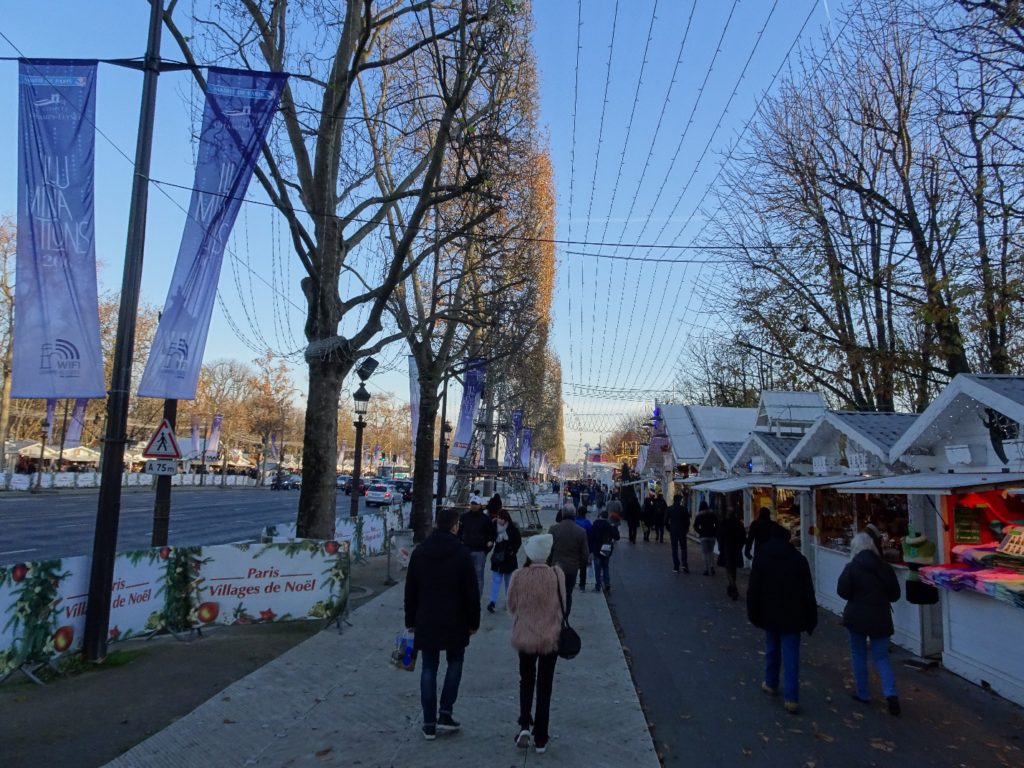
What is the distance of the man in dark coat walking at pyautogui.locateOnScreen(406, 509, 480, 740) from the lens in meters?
5.22

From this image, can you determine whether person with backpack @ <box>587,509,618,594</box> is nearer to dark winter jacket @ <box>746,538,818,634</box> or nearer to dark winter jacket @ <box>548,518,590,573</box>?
dark winter jacket @ <box>548,518,590,573</box>

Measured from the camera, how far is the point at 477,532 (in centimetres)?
1066

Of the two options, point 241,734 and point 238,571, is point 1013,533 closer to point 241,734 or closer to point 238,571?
point 241,734

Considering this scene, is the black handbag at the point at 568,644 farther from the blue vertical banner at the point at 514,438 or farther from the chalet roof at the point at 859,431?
the blue vertical banner at the point at 514,438

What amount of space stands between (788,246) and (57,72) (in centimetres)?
1434

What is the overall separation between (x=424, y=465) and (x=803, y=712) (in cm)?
1512

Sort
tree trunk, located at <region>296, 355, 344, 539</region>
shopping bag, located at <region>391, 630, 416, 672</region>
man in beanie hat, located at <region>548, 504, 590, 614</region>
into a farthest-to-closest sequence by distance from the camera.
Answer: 1. tree trunk, located at <region>296, 355, 344, 539</region>
2. man in beanie hat, located at <region>548, 504, 590, 614</region>
3. shopping bag, located at <region>391, 630, 416, 672</region>

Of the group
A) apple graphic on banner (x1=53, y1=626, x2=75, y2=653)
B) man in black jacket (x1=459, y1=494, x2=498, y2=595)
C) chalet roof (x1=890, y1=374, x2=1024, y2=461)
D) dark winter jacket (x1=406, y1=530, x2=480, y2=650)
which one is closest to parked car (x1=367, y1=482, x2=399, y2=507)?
man in black jacket (x1=459, y1=494, x2=498, y2=595)

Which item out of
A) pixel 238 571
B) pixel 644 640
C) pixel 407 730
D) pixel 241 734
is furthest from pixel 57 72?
pixel 644 640

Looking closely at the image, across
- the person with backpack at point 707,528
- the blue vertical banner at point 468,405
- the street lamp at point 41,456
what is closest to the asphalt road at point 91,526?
the street lamp at point 41,456

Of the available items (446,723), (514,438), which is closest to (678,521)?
(446,723)

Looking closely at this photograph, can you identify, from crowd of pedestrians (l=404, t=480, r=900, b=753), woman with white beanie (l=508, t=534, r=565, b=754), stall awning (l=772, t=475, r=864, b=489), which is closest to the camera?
woman with white beanie (l=508, t=534, r=565, b=754)

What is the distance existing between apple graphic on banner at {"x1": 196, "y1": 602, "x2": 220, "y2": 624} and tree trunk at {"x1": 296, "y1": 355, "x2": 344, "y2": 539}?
2.92m

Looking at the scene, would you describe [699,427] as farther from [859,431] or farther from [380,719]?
[380,719]
